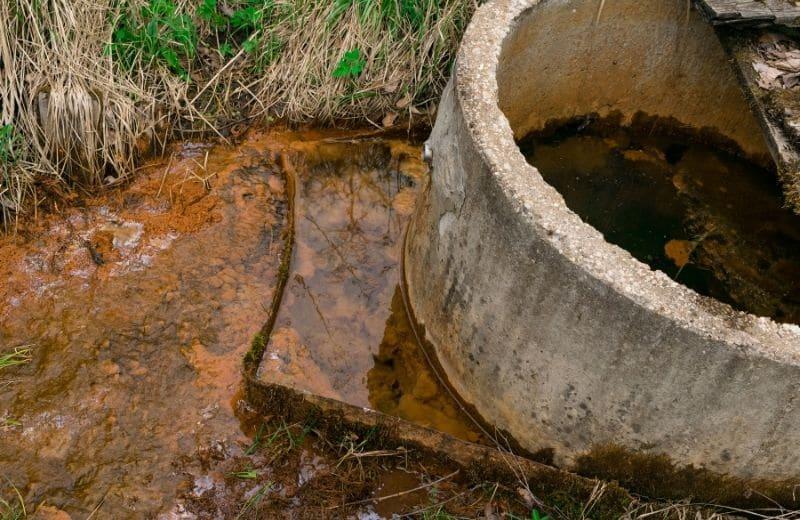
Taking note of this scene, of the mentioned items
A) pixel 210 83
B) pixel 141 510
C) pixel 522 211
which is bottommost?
pixel 141 510

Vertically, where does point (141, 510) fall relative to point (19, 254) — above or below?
below

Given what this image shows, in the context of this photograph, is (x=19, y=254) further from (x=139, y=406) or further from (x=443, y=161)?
(x=443, y=161)

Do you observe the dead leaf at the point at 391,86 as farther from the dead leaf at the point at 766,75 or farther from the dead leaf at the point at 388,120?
the dead leaf at the point at 766,75

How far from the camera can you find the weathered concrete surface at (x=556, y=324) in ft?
7.31

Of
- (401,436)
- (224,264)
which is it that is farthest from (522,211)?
(224,264)

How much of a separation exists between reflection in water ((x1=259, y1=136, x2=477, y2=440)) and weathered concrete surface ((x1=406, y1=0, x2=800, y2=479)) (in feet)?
0.53

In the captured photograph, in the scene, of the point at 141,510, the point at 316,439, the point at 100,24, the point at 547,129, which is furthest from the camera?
the point at 547,129

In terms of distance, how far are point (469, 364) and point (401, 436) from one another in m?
0.39

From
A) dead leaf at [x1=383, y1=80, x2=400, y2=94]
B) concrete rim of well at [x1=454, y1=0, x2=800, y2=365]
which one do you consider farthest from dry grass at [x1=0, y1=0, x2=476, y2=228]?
concrete rim of well at [x1=454, y1=0, x2=800, y2=365]

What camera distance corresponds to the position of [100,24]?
3.95 metres

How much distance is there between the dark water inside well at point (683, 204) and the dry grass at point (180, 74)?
2.96 feet

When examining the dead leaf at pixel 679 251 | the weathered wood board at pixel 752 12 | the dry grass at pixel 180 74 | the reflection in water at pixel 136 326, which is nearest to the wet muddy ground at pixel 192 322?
the reflection in water at pixel 136 326

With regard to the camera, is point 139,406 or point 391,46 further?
point 391,46

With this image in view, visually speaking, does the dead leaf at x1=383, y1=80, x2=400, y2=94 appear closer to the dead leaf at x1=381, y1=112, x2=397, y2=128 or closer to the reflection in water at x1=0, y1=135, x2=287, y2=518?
the dead leaf at x1=381, y1=112, x2=397, y2=128
